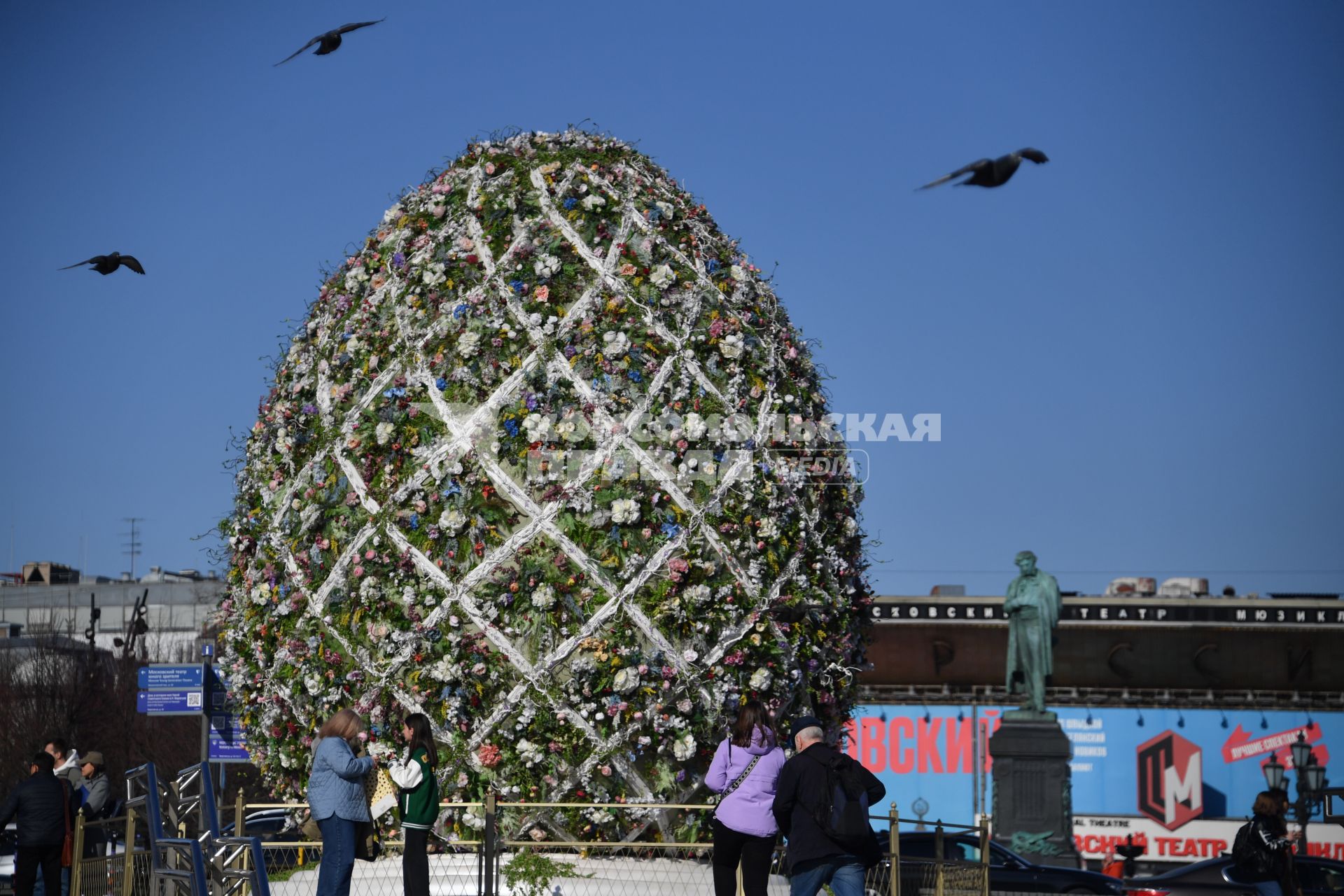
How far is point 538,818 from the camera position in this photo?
9523 mm

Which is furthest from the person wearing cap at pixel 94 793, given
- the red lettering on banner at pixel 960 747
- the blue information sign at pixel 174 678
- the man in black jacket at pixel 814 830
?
the red lettering on banner at pixel 960 747

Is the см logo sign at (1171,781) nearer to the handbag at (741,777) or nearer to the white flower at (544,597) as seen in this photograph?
the handbag at (741,777)

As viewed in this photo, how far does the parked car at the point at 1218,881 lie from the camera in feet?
52.1

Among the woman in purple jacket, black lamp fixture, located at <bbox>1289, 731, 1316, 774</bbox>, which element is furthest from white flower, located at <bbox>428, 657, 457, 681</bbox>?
black lamp fixture, located at <bbox>1289, 731, 1316, 774</bbox>

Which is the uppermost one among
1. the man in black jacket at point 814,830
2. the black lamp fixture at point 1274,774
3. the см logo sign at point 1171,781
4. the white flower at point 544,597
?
the white flower at point 544,597

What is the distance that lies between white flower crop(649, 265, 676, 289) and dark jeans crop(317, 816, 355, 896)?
3.96m

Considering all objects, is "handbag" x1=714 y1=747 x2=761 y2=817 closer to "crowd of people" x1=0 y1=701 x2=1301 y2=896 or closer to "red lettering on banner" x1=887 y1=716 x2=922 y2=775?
"crowd of people" x1=0 y1=701 x2=1301 y2=896

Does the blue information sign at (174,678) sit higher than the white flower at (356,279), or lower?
lower

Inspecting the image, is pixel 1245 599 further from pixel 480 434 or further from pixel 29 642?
pixel 480 434

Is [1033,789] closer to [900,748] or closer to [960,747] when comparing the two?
[960,747]

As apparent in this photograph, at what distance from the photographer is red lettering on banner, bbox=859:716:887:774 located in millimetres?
55688

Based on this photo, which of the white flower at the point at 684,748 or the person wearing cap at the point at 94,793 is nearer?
the white flower at the point at 684,748

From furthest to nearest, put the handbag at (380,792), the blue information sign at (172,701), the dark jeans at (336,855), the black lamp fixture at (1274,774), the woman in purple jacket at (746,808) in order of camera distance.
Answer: the black lamp fixture at (1274,774) < the blue information sign at (172,701) < the handbag at (380,792) < the woman in purple jacket at (746,808) < the dark jeans at (336,855)

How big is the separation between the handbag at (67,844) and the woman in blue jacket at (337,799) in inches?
178
